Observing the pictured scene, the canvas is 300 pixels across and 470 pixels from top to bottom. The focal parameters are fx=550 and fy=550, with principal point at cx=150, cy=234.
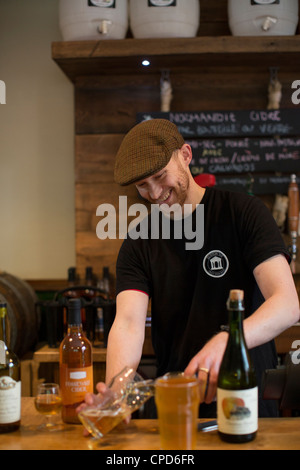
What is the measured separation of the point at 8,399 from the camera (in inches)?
46.2

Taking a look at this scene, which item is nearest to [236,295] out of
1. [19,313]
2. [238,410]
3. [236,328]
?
[236,328]

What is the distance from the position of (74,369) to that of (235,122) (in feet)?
7.27

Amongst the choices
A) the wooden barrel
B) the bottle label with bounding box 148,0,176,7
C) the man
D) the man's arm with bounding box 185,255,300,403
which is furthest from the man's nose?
the bottle label with bounding box 148,0,176,7

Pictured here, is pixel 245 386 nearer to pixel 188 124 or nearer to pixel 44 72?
pixel 188 124

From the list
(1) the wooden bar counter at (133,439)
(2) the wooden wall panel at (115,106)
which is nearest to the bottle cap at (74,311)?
(1) the wooden bar counter at (133,439)

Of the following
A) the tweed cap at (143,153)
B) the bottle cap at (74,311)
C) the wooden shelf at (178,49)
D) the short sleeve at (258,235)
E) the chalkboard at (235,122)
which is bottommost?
the bottle cap at (74,311)

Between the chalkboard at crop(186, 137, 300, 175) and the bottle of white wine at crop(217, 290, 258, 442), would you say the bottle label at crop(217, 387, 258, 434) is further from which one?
the chalkboard at crop(186, 137, 300, 175)

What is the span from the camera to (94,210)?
3199 millimetres

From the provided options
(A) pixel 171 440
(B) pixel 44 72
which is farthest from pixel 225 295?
(B) pixel 44 72

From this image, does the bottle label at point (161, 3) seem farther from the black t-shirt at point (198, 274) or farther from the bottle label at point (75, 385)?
the bottle label at point (75, 385)

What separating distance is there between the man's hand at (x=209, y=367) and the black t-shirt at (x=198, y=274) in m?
0.46

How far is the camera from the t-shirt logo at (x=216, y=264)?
1645mm

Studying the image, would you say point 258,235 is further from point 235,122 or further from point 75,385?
point 235,122

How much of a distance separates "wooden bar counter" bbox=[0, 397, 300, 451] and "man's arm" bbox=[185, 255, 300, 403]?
0.39ft
